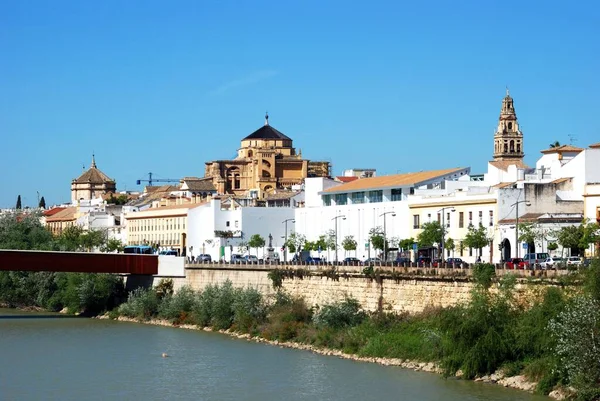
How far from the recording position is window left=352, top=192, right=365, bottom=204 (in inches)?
3354

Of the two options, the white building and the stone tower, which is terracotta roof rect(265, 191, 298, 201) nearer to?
the white building

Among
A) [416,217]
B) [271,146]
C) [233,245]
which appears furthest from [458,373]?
[271,146]

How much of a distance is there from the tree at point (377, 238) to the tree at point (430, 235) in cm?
550

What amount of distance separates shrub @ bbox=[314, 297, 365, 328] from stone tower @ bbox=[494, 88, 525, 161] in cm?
7799

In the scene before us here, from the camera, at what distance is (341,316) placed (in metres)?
57.4

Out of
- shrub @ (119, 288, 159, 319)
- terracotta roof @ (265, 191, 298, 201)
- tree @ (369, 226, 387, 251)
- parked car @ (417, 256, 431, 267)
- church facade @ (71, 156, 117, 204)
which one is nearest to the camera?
parked car @ (417, 256, 431, 267)

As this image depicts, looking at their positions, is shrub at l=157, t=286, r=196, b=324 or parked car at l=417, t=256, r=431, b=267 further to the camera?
shrub at l=157, t=286, r=196, b=324

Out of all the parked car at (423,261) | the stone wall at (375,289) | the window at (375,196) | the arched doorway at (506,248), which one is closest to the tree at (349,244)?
the window at (375,196)

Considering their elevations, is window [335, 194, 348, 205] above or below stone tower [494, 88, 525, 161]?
below

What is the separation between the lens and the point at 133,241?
4523 inches

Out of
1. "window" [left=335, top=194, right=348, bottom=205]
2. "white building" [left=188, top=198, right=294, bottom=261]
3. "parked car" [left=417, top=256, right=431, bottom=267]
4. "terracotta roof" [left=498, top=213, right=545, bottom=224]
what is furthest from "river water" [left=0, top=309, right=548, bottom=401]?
"white building" [left=188, top=198, right=294, bottom=261]

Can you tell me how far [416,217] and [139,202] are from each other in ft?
205

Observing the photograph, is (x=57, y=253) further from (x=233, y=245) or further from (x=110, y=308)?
(x=233, y=245)

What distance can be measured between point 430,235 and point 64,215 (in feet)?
262
